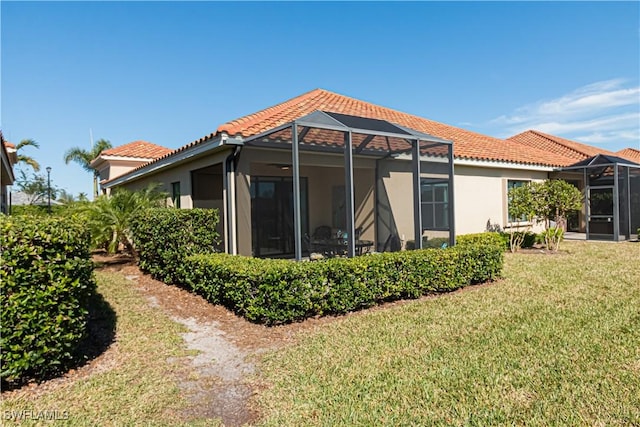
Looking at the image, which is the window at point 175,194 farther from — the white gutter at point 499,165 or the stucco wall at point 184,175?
the white gutter at point 499,165

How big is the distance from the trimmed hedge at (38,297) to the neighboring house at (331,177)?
134 inches

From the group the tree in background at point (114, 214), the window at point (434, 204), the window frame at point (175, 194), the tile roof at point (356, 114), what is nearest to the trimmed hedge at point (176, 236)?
the tile roof at point (356, 114)

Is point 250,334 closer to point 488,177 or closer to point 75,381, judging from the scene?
point 75,381

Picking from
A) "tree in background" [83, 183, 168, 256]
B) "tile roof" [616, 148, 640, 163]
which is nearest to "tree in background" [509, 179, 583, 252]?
"tree in background" [83, 183, 168, 256]

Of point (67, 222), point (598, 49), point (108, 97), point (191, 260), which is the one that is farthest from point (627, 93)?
point (108, 97)

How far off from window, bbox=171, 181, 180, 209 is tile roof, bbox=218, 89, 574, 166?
4.10 meters

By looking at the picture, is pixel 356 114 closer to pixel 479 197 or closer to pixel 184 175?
pixel 479 197

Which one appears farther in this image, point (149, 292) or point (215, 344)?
point (149, 292)

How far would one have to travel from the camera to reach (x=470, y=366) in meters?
4.09

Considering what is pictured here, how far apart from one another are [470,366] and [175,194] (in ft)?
38.0

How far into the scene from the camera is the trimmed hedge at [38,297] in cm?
367

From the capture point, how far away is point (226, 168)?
892 centimetres

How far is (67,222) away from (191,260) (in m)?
3.44

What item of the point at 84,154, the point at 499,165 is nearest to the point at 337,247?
the point at 499,165
